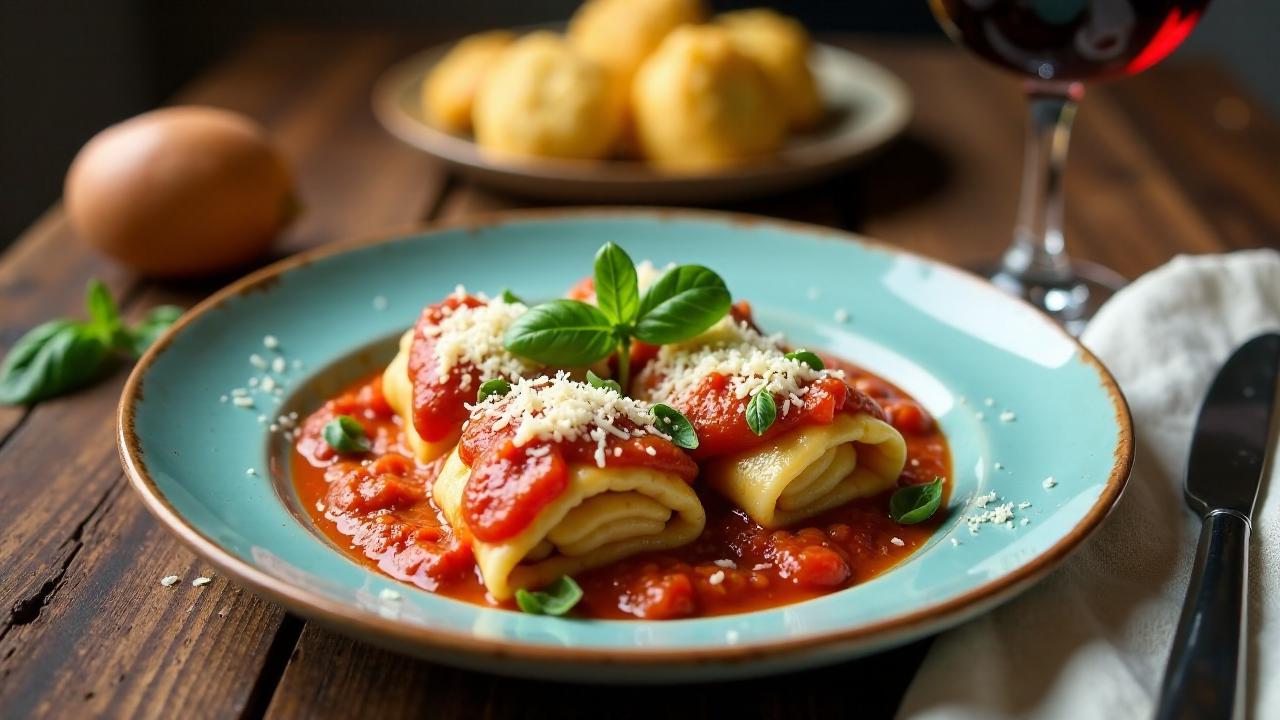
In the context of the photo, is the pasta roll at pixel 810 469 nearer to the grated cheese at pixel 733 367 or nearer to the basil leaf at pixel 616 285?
the grated cheese at pixel 733 367

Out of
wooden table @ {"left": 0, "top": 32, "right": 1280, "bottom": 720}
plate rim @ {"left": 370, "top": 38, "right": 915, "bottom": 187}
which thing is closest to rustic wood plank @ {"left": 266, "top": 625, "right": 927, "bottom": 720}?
wooden table @ {"left": 0, "top": 32, "right": 1280, "bottom": 720}

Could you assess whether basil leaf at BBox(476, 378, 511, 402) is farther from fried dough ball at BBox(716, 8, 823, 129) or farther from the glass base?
fried dough ball at BBox(716, 8, 823, 129)

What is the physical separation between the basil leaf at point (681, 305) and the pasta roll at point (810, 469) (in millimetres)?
285

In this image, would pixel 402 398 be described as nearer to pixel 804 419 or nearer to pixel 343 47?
pixel 804 419

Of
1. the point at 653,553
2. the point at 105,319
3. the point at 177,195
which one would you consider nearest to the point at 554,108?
the point at 177,195

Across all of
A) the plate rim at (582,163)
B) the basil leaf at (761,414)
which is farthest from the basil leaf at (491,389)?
the plate rim at (582,163)

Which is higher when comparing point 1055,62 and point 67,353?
point 1055,62

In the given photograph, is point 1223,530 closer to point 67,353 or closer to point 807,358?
point 807,358

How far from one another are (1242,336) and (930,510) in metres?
1.30

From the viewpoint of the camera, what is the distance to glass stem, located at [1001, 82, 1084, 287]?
3.61 meters

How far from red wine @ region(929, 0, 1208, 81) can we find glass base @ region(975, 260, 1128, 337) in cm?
63

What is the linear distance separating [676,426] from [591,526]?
264 millimetres

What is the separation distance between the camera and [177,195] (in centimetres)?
370

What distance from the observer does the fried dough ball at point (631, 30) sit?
462cm
